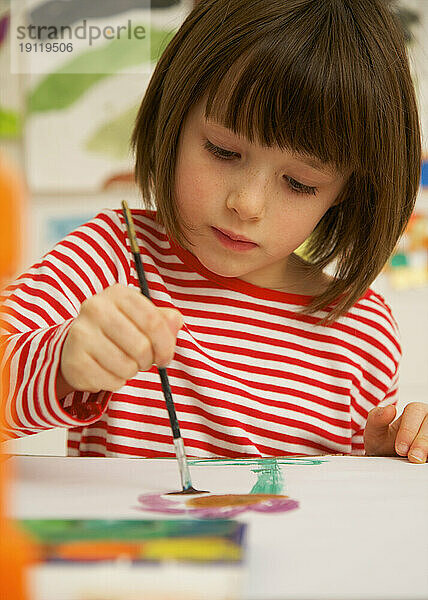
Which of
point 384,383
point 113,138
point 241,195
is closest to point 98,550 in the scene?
point 241,195

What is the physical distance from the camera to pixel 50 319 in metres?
0.61

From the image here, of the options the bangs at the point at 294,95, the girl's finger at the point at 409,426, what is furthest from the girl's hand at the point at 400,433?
the bangs at the point at 294,95

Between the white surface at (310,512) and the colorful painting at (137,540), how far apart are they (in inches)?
0.5

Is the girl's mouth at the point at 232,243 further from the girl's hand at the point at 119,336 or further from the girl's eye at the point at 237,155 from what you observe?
the girl's hand at the point at 119,336

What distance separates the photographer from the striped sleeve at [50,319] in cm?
47

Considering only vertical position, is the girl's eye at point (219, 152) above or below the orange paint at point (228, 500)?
above

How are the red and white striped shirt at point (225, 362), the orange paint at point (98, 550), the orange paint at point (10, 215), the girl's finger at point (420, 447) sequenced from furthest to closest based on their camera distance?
the red and white striped shirt at point (225, 362)
the girl's finger at point (420, 447)
the orange paint at point (98, 550)
the orange paint at point (10, 215)

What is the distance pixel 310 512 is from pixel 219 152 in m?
0.31

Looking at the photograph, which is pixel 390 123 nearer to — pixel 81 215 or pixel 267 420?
pixel 267 420

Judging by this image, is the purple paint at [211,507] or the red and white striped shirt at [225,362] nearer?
the purple paint at [211,507]

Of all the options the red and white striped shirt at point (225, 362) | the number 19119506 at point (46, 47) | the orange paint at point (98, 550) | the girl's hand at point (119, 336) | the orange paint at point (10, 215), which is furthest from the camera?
the number 19119506 at point (46, 47)

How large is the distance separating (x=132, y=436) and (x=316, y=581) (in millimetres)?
419

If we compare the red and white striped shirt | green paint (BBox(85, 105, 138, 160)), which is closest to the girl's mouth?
the red and white striped shirt

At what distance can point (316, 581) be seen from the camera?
284 millimetres
